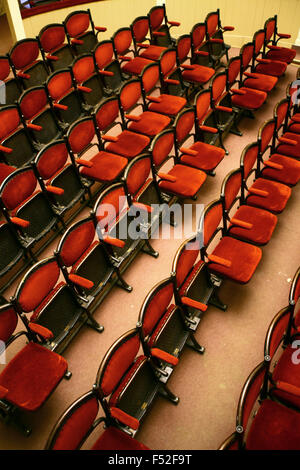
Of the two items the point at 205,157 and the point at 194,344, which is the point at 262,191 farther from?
the point at 194,344

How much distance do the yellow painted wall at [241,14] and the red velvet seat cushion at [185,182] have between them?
3.46m

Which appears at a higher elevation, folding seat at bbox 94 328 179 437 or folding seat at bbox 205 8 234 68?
folding seat at bbox 205 8 234 68

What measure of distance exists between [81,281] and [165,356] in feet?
2.05

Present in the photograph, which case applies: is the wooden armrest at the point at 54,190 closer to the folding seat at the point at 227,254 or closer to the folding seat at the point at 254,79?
the folding seat at the point at 227,254

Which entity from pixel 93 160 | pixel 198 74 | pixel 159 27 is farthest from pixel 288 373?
pixel 159 27

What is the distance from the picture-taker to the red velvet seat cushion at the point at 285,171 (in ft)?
9.81

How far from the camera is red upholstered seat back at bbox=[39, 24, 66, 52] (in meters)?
4.47

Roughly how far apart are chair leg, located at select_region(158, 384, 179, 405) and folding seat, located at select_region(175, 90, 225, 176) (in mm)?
1666

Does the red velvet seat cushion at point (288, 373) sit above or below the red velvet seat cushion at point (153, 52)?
below

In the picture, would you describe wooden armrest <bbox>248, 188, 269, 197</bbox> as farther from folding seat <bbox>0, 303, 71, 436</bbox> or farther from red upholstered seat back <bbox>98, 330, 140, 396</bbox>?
folding seat <bbox>0, 303, 71, 436</bbox>

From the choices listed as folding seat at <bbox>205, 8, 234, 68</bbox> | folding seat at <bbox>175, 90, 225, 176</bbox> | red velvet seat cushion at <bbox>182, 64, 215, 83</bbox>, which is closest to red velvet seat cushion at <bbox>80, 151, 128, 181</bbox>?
folding seat at <bbox>175, 90, 225, 176</bbox>

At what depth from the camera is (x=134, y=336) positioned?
1.89 m

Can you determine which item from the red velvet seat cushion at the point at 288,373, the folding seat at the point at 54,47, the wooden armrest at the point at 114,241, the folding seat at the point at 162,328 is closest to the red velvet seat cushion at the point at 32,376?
the folding seat at the point at 162,328
